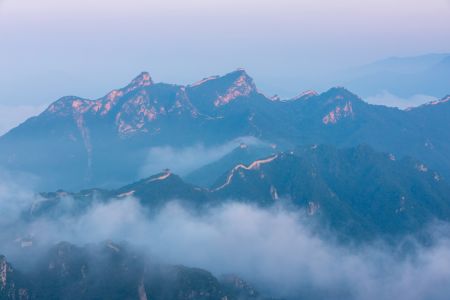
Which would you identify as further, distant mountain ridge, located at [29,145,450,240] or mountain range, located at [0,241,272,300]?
distant mountain ridge, located at [29,145,450,240]

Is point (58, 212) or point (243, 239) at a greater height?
point (58, 212)

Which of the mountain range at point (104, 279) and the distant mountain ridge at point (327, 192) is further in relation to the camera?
the distant mountain ridge at point (327, 192)

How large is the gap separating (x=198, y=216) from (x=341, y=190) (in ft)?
127

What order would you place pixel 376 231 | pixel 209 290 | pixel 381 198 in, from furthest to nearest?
pixel 381 198 < pixel 376 231 < pixel 209 290

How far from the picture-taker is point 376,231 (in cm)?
14225

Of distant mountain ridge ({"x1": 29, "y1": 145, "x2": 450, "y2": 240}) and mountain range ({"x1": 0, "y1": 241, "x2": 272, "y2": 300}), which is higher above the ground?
mountain range ({"x1": 0, "y1": 241, "x2": 272, "y2": 300})

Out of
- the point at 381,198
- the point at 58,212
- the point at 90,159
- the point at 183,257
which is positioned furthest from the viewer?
the point at 90,159

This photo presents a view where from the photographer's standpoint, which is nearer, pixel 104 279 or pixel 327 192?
pixel 104 279

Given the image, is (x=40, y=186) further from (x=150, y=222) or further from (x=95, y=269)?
(x=95, y=269)

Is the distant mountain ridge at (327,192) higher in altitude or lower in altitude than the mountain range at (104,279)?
lower

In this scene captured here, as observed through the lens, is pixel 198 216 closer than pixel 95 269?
No

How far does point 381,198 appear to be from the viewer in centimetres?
15262

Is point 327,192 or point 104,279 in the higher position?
point 104,279

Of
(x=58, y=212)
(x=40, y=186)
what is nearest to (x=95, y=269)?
(x=58, y=212)
